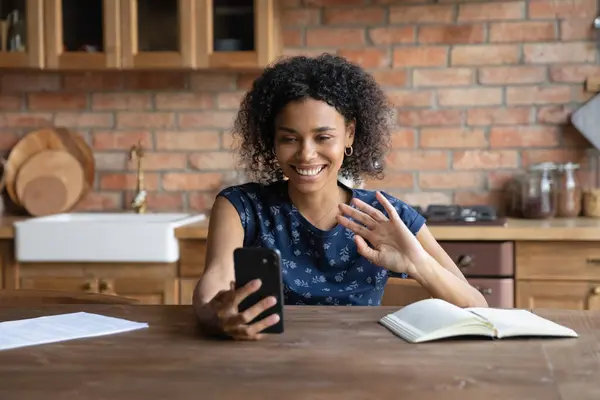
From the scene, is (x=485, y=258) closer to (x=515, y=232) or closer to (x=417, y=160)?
(x=515, y=232)

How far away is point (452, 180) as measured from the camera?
321cm

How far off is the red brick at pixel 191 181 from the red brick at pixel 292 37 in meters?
0.62

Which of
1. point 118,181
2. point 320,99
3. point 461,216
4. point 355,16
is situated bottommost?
point 461,216

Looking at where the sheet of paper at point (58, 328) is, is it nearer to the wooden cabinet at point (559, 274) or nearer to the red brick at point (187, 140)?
the wooden cabinet at point (559, 274)

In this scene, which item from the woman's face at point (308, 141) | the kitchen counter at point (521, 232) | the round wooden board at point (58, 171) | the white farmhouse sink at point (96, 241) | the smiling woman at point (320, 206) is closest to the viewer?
the smiling woman at point (320, 206)

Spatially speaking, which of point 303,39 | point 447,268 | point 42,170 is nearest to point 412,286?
point 447,268

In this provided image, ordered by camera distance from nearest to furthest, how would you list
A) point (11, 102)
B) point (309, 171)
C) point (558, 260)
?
point (309, 171)
point (558, 260)
point (11, 102)

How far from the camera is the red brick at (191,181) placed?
3.34 meters

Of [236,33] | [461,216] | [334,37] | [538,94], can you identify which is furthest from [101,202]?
[538,94]

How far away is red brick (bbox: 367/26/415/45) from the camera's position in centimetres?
321

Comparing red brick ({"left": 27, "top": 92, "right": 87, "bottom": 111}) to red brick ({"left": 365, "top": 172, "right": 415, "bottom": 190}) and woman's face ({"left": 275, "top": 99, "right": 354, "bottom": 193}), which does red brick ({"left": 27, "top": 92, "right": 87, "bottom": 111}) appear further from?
woman's face ({"left": 275, "top": 99, "right": 354, "bottom": 193})

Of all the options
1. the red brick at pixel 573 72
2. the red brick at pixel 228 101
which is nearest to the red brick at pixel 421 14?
the red brick at pixel 573 72

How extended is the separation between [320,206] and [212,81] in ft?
5.05

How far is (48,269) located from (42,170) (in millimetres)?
640
